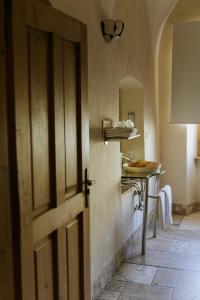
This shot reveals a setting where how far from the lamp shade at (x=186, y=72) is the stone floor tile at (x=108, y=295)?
258 cm

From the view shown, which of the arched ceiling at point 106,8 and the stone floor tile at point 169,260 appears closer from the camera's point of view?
the arched ceiling at point 106,8

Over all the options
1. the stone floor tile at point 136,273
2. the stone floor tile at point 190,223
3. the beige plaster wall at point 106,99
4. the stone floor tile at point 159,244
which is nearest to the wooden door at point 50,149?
the beige plaster wall at point 106,99

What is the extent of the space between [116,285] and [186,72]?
2.84 metres

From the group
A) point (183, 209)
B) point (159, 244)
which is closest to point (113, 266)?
point (159, 244)

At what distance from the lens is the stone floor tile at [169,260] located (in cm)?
341

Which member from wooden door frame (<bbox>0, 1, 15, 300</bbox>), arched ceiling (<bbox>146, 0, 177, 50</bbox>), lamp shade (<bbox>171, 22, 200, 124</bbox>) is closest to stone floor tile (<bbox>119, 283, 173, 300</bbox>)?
wooden door frame (<bbox>0, 1, 15, 300</bbox>)

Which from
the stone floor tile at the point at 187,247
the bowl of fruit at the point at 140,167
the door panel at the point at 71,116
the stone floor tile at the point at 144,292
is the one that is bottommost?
the stone floor tile at the point at 144,292

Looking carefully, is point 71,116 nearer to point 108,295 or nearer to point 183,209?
point 108,295

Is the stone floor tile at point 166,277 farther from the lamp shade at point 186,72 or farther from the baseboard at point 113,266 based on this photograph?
the lamp shade at point 186,72

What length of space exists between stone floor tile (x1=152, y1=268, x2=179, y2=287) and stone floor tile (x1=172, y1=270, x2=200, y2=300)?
0.04 metres

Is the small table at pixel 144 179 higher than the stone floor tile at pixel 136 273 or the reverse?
higher

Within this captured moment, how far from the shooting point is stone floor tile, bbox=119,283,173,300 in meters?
2.86

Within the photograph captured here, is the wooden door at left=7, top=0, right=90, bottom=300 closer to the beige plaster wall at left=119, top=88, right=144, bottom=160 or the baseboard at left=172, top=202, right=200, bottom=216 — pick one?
the beige plaster wall at left=119, top=88, right=144, bottom=160

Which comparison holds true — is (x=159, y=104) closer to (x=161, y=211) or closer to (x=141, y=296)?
(x=161, y=211)
